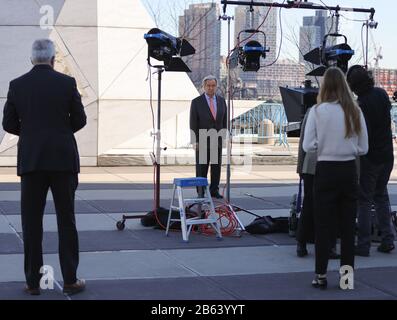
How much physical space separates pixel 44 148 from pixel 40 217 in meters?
0.62

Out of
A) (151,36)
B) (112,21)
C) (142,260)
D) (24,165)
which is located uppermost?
(112,21)

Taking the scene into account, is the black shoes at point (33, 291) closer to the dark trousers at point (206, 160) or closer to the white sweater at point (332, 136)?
the white sweater at point (332, 136)

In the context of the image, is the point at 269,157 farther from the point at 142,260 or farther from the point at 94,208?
the point at 142,260

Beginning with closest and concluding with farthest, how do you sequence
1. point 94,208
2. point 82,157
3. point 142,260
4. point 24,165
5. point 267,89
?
1. point 24,165
2. point 142,260
3. point 94,208
4. point 82,157
5. point 267,89

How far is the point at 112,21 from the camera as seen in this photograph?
60.3 feet

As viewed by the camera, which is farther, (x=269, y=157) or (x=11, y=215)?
(x=269, y=157)

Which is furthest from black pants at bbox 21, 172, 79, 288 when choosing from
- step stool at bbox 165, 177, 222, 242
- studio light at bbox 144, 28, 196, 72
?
studio light at bbox 144, 28, 196, 72

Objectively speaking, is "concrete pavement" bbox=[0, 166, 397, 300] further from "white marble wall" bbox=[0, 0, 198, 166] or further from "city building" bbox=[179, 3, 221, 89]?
"city building" bbox=[179, 3, 221, 89]

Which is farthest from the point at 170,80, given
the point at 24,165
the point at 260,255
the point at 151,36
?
the point at 24,165

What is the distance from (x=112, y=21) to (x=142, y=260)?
11.6 metres

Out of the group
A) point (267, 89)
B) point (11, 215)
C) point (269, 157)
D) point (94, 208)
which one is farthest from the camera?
point (267, 89)

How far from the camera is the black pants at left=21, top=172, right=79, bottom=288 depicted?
624cm

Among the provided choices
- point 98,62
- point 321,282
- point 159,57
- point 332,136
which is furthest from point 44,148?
point 98,62

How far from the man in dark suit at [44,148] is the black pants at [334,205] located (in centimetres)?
212
